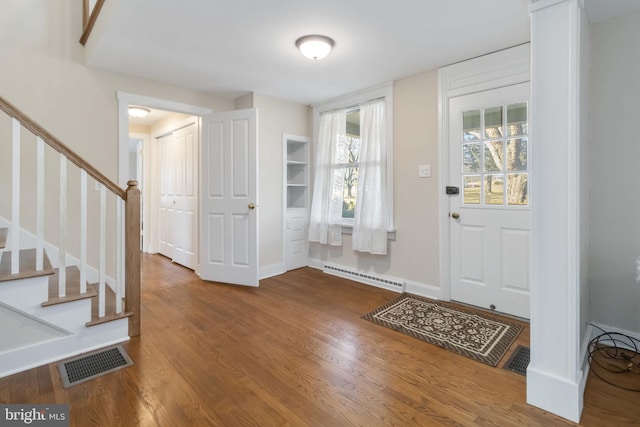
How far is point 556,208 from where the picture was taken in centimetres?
154

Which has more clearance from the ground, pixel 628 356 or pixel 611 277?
pixel 611 277

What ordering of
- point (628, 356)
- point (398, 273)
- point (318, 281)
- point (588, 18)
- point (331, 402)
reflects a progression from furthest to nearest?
point (318, 281) < point (398, 273) < point (588, 18) < point (628, 356) < point (331, 402)

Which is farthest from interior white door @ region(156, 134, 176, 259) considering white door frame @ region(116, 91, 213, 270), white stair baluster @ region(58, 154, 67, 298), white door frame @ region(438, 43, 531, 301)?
white door frame @ region(438, 43, 531, 301)

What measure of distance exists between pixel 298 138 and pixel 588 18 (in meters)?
3.06

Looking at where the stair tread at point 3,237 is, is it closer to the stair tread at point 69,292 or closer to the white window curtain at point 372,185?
the stair tread at point 69,292

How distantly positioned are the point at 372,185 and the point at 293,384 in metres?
2.39

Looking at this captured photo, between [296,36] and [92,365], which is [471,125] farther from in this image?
[92,365]

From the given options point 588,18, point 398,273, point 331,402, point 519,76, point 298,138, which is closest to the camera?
point 331,402

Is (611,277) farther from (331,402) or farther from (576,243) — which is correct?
(331,402)

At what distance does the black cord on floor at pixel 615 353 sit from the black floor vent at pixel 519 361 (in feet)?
1.14

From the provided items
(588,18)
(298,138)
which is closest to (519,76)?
(588,18)

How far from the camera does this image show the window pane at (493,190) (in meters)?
2.76

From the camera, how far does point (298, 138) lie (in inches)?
170

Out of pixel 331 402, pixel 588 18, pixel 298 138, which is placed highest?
pixel 588 18
